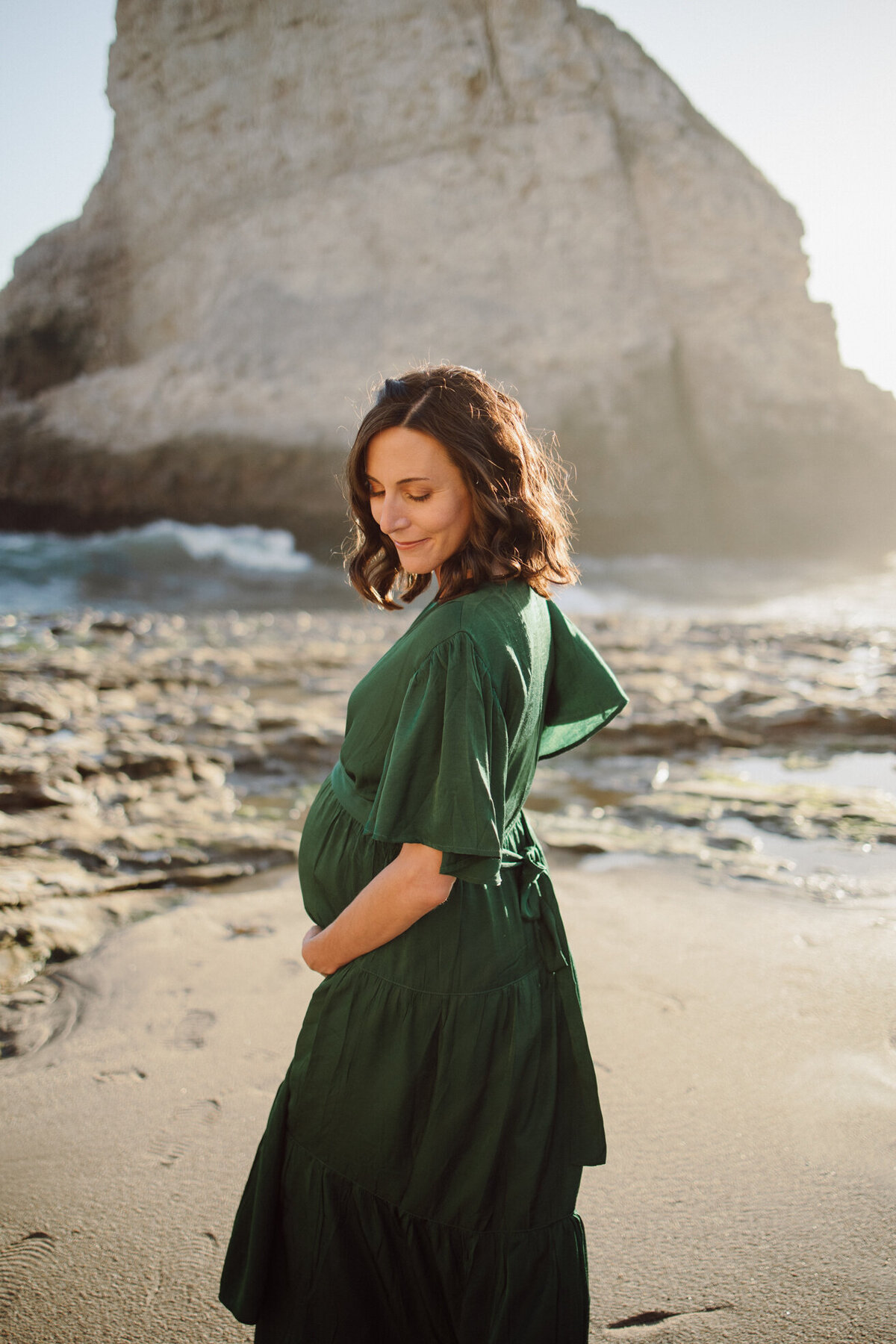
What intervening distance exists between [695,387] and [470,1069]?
781 inches

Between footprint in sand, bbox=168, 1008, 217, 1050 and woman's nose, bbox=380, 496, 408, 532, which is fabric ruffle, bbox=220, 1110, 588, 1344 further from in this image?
footprint in sand, bbox=168, 1008, 217, 1050

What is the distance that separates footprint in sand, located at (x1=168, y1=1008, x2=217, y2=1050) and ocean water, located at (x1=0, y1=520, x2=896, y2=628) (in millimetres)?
10148

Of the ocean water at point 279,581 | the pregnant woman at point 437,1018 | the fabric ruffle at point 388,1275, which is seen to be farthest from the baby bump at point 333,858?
the ocean water at point 279,581

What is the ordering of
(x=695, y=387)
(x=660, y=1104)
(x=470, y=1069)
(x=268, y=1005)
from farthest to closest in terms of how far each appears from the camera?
(x=695, y=387), (x=268, y=1005), (x=660, y=1104), (x=470, y=1069)

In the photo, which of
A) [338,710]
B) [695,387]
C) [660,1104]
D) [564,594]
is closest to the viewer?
[660,1104]

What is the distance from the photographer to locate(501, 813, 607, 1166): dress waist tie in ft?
3.49

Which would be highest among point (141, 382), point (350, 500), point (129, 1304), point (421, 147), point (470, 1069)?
point (421, 147)

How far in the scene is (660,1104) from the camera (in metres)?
1.73

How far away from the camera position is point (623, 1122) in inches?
66.0

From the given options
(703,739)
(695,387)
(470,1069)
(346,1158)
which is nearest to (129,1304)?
(346,1158)

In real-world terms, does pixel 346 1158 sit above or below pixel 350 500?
below

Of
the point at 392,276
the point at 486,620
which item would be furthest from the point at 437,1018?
the point at 392,276

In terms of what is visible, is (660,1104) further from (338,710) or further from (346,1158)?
(338,710)

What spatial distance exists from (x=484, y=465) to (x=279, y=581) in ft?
47.0
